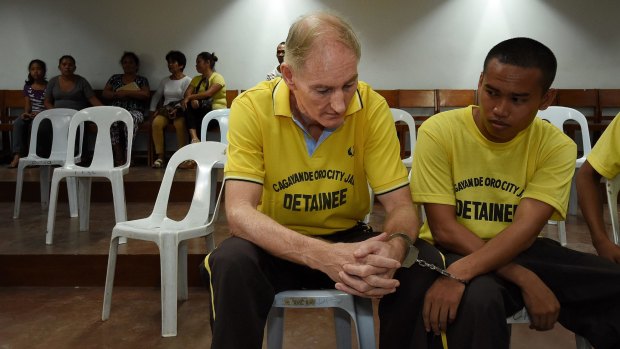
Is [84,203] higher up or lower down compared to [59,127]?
lower down

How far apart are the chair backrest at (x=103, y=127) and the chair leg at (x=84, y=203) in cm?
14

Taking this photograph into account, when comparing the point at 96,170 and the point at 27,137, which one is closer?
the point at 96,170

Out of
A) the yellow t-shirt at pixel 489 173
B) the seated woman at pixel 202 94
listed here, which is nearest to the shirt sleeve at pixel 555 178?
the yellow t-shirt at pixel 489 173

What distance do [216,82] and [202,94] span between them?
0.19 meters

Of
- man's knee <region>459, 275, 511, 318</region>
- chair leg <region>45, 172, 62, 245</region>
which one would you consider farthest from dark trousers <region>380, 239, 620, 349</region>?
chair leg <region>45, 172, 62, 245</region>

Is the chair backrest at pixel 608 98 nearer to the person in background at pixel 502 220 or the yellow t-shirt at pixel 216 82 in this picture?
the yellow t-shirt at pixel 216 82

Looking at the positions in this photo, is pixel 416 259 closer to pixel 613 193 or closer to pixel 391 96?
pixel 613 193

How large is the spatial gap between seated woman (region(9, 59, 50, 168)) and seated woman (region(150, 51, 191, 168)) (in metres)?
1.11

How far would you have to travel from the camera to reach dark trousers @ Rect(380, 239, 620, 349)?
1264 mm

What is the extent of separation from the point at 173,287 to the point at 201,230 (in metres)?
0.26

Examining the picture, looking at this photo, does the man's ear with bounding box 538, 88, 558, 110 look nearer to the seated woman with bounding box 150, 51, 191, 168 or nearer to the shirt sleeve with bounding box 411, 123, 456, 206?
the shirt sleeve with bounding box 411, 123, 456, 206

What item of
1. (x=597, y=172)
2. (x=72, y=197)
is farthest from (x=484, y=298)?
(x=72, y=197)

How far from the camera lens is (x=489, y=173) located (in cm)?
156

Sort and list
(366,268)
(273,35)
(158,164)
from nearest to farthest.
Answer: (366,268), (158,164), (273,35)
